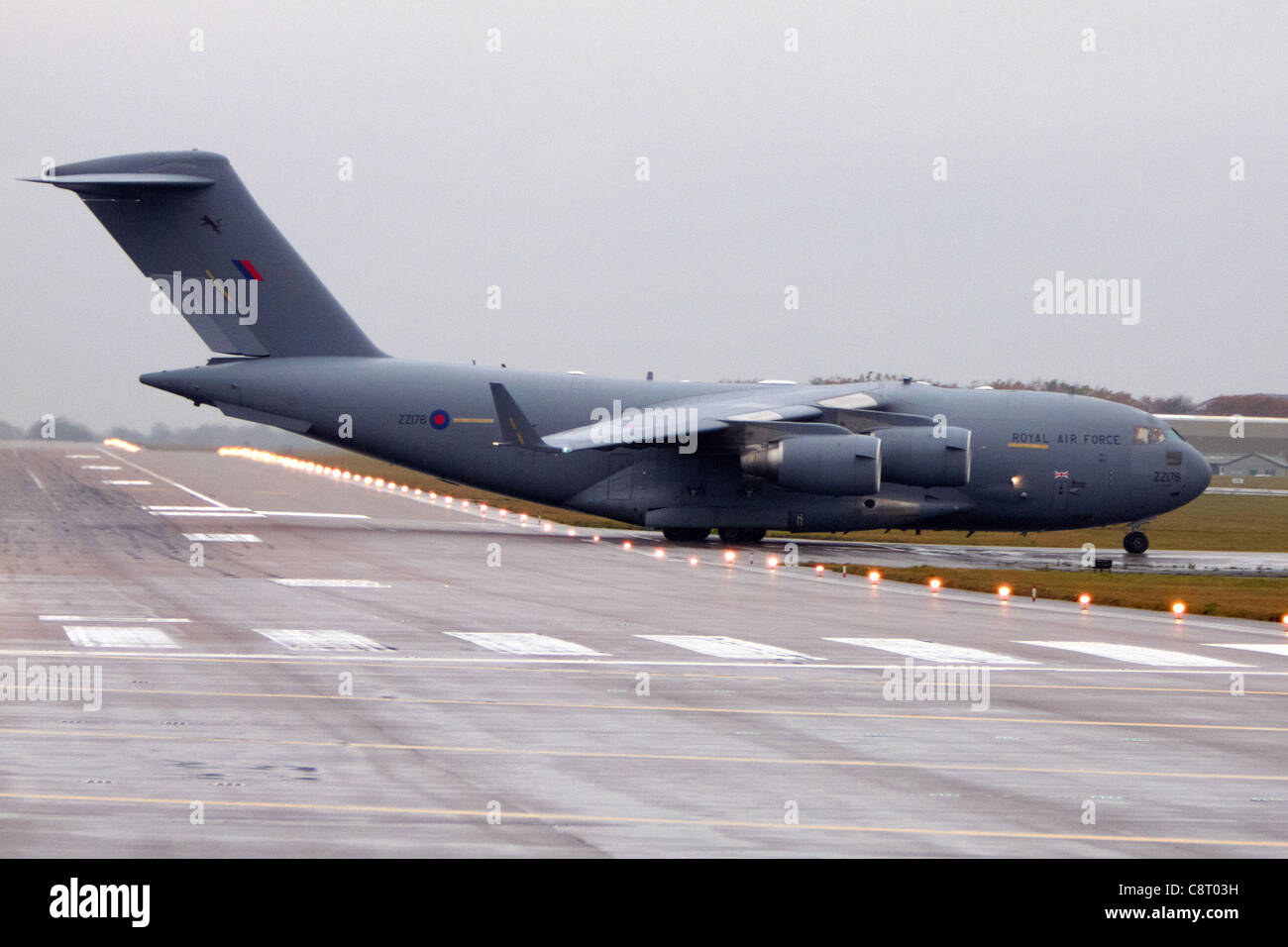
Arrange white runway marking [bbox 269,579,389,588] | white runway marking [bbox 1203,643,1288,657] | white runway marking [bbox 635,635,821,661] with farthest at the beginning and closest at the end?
white runway marking [bbox 269,579,389,588] < white runway marking [bbox 1203,643,1288,657] < white runway marking [bbox 635,635,821,661]

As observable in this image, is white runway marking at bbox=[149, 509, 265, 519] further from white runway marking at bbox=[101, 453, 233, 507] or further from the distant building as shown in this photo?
the distant building

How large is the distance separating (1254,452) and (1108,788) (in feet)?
476

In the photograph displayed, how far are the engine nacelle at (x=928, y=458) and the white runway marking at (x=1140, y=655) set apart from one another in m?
17.4

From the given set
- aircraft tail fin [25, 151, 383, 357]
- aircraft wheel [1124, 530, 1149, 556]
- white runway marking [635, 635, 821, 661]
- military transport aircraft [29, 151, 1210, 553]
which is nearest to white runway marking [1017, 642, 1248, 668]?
white runway marking [635, 635, 821, 661]

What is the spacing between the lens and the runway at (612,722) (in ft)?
30.6

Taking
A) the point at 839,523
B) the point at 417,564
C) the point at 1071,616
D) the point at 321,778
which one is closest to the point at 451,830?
the point at 321,778

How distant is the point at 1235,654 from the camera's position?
20.1 metres

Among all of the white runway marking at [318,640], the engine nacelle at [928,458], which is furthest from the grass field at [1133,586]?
the white runway marking at [318,640]

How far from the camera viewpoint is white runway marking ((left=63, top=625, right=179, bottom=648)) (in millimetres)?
17562

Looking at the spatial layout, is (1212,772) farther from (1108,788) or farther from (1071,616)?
(1071,616)

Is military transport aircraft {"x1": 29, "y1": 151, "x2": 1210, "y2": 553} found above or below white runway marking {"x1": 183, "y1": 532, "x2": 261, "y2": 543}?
above

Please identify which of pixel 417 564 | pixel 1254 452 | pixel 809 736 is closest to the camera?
pixel 809 736

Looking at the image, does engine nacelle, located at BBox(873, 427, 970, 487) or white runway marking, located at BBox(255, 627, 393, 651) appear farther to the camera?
engine nacelle, located at BBox(873, 427, 970, 487)

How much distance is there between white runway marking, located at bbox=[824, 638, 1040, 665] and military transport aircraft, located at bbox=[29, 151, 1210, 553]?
1817cm
